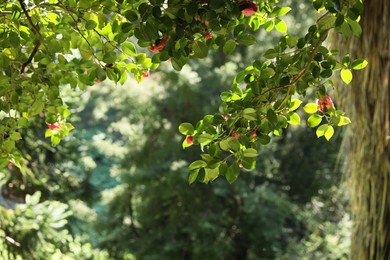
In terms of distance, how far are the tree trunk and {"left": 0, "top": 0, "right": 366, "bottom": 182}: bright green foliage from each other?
1.11 meters

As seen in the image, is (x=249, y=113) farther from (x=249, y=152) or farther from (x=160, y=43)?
(x=160, y=43)

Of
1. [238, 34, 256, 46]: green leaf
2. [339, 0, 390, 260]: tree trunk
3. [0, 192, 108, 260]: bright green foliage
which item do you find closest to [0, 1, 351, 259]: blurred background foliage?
[0, 192, 108, 260]: bright green foliage

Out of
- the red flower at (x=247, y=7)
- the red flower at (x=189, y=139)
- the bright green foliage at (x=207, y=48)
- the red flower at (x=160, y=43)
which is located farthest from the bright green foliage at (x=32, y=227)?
the red flower at (x=247, y=7)

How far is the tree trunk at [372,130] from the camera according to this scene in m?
2.08

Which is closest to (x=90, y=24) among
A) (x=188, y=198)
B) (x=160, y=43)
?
(x=160, y=43)

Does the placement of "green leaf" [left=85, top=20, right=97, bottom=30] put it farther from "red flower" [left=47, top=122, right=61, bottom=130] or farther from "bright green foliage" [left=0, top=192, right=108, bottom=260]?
"bright green foliage" [left=0, top=192, right=108, bottom=260]

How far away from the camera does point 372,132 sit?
7.16ft

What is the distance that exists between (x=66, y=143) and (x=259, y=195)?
3.01 meters

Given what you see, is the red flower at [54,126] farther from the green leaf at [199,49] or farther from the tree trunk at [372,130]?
the tree trunk at [372,130]

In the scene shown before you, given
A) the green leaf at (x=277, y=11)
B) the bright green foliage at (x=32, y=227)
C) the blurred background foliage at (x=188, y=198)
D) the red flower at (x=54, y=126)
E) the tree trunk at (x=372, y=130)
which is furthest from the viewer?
the blurred background foliage at (x=188, y=198)

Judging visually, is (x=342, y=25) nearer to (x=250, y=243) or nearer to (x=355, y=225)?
(x=355, y=225)

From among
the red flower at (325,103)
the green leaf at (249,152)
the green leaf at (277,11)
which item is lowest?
the green leaf at (249,152)

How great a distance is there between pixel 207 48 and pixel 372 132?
137cm

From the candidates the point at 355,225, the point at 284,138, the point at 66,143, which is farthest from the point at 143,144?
the point at 355,225
